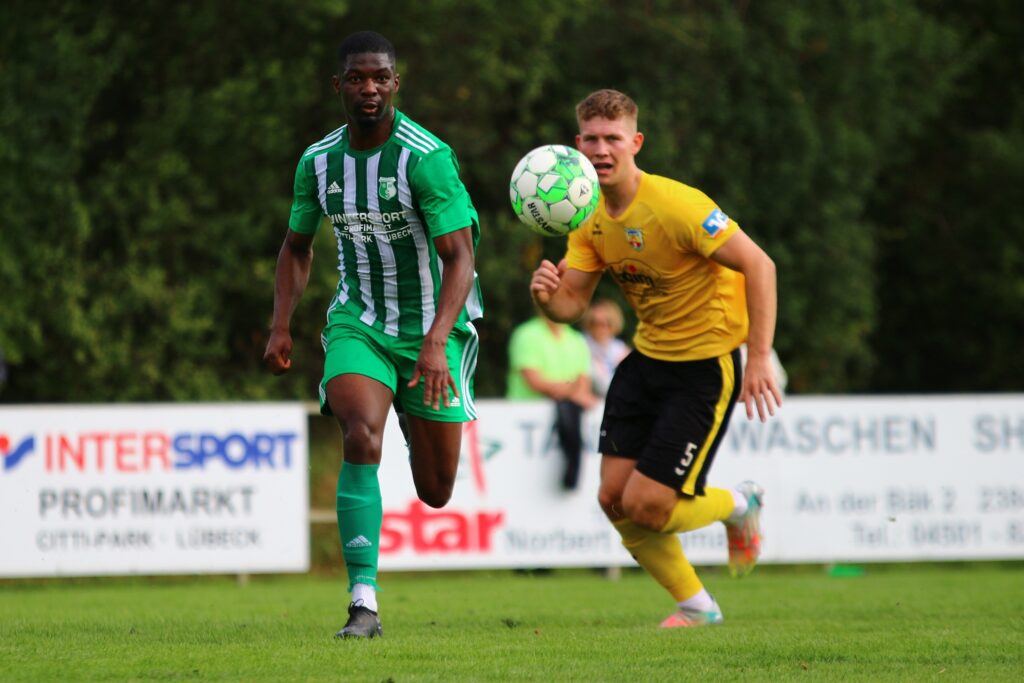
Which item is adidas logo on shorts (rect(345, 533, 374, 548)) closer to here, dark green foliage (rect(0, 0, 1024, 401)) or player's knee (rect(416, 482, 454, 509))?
player's knee (rect(416, 482, 454, 509))

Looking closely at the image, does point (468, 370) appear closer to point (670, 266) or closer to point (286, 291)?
point (286, 291)

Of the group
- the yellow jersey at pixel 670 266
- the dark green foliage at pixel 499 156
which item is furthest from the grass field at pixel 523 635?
the dark green foliage at pixel 499 156

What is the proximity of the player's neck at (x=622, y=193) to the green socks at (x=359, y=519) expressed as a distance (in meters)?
1.90

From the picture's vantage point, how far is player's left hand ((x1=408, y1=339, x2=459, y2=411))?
21.2 feet

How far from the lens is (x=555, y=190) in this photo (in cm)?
700

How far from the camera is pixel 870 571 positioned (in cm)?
1366

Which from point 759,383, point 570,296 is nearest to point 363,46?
point 570,296

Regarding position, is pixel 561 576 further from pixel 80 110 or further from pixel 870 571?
pixel 80 110

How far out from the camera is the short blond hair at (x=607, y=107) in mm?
7504

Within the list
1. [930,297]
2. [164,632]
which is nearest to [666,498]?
[164,632]

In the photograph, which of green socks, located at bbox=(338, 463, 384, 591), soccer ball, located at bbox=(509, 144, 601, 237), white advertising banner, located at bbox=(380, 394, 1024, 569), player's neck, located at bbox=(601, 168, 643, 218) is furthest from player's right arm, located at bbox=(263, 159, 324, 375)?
white advertising banner, located at bbox=(380, 394, 1024, 569)

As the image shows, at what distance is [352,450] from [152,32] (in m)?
13.1

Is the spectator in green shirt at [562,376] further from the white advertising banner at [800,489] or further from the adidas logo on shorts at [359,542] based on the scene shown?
the adidas logo on shorts at [359,542]

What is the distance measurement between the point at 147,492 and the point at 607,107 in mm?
6195
